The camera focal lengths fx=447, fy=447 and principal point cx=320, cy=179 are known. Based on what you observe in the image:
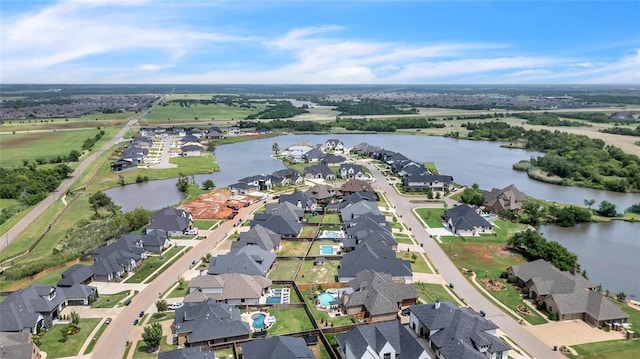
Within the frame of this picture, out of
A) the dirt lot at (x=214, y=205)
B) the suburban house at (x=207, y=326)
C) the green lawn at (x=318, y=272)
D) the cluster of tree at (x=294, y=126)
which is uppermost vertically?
the cluster of tree at (x=294, y=126)

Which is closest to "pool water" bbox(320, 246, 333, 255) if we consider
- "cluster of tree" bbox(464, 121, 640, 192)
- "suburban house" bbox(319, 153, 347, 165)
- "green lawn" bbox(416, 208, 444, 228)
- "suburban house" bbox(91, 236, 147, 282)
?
"green lawn" bbox(416, 208, 444, 228)

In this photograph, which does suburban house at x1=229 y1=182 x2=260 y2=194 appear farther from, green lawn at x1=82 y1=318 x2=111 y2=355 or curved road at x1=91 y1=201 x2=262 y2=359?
green lawn at x1=82 y1=318 x2=111 y2=355

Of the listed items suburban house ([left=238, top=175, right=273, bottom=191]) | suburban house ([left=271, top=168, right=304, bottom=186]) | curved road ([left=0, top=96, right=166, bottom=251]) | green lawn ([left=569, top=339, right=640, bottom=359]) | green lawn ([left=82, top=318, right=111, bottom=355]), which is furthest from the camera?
suburban house ([left=271, top=168, right=304, bottom=186])

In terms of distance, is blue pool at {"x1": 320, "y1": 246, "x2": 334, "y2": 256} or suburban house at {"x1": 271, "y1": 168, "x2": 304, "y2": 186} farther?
suburban house at {"x1": 271, "y1": 168, "x2": 304, "y2": 186}

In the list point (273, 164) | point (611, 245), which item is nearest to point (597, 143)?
point (611, 245)

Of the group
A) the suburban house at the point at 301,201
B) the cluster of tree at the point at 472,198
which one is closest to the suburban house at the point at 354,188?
the suburban house at the point at 301,201

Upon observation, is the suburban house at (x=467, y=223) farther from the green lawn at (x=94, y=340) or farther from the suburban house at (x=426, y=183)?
the green lawn at (x=94, y=340)

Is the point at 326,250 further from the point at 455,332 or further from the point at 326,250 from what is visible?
the point at 455,332
